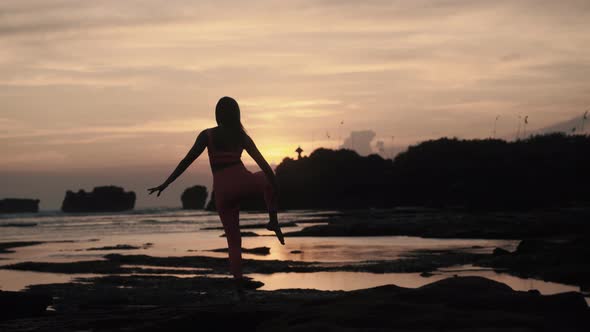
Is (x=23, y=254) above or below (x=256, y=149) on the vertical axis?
below

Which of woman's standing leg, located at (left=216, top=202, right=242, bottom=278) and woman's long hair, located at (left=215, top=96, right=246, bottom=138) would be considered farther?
woman's standing leg, located at (left=216, top=202, right=242, bottom=278)

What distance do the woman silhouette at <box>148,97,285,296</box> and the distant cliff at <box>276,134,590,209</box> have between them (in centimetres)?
8843

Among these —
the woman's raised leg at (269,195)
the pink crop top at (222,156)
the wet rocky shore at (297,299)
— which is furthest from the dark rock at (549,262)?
the pink crop top at (222,156)

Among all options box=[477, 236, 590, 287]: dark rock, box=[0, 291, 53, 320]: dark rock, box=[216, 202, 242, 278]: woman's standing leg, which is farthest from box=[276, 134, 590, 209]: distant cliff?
box=[216, 202, 242, 278]: woman's standing leg

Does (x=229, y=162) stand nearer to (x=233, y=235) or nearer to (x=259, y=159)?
(x=259, y=159)

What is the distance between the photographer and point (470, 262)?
25.2 meters

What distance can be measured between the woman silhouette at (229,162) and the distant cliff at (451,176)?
88429 mm

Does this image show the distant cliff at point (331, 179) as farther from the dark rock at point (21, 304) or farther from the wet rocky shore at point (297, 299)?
the dark rock at point (21, 304)

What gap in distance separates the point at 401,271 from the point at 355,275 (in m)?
1.53

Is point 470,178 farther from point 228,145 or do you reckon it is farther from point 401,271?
point 228,145

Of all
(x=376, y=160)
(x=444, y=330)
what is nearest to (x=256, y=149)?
(x=444, y=330)

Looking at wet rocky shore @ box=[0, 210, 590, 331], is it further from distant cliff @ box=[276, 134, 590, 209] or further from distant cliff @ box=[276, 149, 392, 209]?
distant cliff @ box=[276, 149, 392, 209]

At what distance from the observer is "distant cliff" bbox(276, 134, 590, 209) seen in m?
110

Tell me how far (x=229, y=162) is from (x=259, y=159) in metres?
0.41
